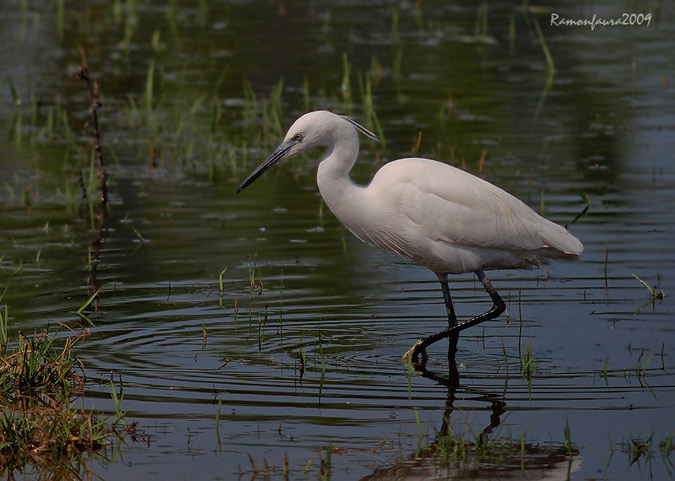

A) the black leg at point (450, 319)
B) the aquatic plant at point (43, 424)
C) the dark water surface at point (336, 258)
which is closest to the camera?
the aquatic plant at point (43, 424)

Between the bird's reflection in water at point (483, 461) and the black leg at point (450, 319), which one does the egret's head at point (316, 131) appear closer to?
the black leg at point (450, 319)

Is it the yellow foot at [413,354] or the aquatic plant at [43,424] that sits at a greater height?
the yellow foot at [413,354]

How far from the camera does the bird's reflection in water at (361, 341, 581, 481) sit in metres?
4.91

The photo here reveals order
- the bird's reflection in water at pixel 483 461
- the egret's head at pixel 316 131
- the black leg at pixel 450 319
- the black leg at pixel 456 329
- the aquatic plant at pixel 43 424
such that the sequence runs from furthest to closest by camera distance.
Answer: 1. the black leg at pixel 450 319
2. the black leg at pixel 456 329
3. the egret's head at pixel 316 131
4. the aquatic plant at pixel 43 424
5. the bird's reflection in water at pixel 483 461

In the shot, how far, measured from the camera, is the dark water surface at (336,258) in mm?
5492

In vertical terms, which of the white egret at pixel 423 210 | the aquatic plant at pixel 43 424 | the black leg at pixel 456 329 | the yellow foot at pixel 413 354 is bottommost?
the aquatic plant at pixel 43 424

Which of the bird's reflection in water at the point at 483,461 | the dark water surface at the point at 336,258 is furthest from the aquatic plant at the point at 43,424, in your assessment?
the bird's reflection in water at the point at 483,461

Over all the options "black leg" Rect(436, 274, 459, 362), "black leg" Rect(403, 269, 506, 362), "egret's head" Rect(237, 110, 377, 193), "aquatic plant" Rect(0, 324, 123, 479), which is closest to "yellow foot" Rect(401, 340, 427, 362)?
"black leg" Rect(403, 269, 506, 362)

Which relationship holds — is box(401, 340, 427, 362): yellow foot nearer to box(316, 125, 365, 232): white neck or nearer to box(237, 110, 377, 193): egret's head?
box(316, 125, 365, 232): white neck

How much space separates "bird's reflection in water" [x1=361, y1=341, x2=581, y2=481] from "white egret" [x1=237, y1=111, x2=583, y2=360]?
1617mm

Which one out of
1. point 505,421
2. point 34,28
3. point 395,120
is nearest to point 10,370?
point 505,421

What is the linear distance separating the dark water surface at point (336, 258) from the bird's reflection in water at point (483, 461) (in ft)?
0.06

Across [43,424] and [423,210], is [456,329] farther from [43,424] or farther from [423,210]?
[43,424]

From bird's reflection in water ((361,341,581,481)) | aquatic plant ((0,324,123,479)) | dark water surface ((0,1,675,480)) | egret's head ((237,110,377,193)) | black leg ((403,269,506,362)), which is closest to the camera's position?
bird's reflection in water ((361,341,581,481))
